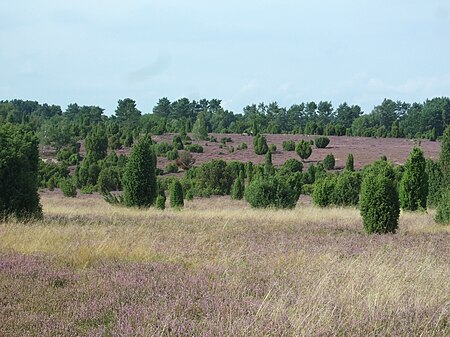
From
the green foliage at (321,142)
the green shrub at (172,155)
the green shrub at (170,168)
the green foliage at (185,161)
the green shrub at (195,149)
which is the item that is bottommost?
the green shrub at (170,168)

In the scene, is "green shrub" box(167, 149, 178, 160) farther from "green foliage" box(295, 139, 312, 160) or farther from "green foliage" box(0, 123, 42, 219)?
"green foliage" box(0, 123, 42, 219)

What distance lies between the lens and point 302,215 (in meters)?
18.6

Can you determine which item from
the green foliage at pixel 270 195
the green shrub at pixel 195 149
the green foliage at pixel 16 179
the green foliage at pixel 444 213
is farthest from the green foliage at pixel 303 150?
the green foliage at pixel 16 179

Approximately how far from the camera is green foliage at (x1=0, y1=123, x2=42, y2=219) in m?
14.1

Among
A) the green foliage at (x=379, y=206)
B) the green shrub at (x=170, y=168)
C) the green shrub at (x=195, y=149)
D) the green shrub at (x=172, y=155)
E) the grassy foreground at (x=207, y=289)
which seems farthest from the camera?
the green shrub at (x=195, y=149)

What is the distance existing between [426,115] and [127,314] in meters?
98.1

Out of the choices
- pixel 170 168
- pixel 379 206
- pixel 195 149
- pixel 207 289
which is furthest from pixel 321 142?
pixel 207 289

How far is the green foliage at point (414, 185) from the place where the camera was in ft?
82.0

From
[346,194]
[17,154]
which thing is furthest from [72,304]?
[346,194]

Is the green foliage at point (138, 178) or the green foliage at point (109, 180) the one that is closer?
the green foliage at point (138, 178)

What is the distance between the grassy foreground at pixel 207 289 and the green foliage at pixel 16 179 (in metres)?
4.81

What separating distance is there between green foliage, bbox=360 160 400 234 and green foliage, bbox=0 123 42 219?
8.88 m

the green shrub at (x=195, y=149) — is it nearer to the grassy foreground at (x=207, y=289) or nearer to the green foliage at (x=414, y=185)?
the green foliage at (x=414, y=185)

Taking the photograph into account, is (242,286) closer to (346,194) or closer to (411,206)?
(411,206)
